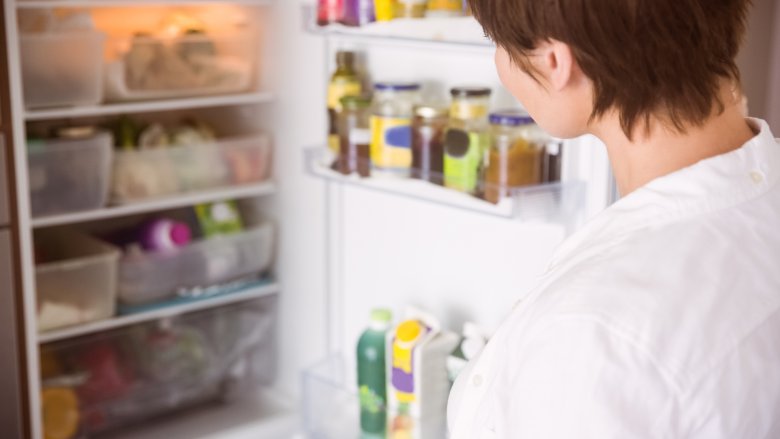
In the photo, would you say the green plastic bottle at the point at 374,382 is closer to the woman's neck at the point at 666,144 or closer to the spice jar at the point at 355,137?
the spice jar at the point at 355,137

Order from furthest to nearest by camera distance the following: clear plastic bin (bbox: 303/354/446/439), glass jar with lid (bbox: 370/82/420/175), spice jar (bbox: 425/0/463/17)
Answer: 1. clear plastic bin (bbox: 303/354/446/439)
2. glass jar with lid (bbox: 370/82/420/175)
3. spice jar (bbox: 425/0/463/17)

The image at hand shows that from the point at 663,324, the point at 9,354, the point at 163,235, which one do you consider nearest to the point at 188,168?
the point at 163,235

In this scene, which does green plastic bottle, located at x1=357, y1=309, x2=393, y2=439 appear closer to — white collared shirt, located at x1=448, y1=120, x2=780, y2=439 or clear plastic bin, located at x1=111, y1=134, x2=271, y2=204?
clear plastic bin, located at x1=111, y1=134, x2=271, y2=204

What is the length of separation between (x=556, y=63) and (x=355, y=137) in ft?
3.78

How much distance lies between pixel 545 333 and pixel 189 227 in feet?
6.33

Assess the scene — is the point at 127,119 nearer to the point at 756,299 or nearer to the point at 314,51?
the point at 314,51

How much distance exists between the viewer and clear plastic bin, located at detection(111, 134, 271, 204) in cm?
240

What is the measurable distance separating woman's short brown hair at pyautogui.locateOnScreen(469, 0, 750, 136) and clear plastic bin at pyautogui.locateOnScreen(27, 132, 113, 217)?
1582 millimetres

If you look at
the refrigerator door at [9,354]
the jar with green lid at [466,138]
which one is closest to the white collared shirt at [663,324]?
the jar with green lid at [466,138]

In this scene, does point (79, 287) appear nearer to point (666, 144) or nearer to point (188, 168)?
point (188, 168)

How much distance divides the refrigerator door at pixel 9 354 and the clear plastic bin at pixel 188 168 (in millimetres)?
325

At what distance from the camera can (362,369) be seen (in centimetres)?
209

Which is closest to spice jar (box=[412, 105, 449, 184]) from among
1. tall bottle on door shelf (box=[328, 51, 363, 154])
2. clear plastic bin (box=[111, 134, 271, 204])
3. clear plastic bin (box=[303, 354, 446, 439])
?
tall bottle on door shelf (box=[328, 51, 363, 154])

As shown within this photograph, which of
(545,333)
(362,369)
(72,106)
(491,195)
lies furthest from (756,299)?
(72,106)
